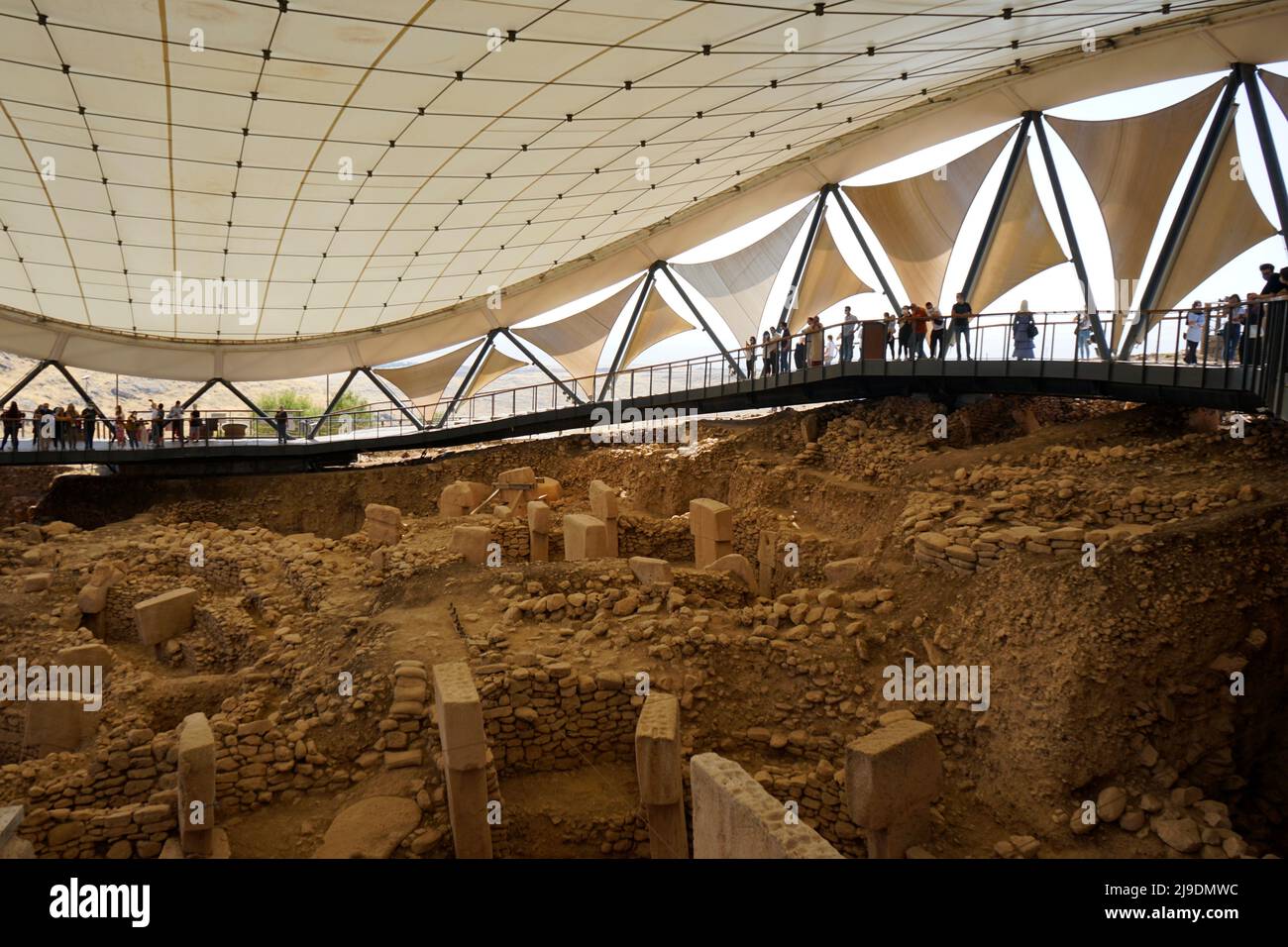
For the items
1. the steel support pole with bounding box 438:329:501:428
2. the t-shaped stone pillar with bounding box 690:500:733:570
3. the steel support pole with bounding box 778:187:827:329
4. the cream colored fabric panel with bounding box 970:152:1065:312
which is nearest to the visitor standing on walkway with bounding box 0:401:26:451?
the steel support pole with bounding box 438:329:501:428

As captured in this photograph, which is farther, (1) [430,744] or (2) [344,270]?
(2) [344,270]

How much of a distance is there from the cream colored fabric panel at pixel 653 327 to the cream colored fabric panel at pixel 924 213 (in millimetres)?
7039

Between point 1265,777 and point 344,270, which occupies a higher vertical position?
point 344,270

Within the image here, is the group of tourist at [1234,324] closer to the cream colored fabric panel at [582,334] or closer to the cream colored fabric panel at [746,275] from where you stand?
the cream colored fabric panel at [746,275]

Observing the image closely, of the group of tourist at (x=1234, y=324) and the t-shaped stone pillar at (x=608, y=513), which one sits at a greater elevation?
Answer: the group of tourist at (x=1234, y=324)

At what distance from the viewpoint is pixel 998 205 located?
22.6 meters

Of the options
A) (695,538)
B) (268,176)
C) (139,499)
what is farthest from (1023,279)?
(139,499)

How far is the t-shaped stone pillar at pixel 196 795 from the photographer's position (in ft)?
30.0

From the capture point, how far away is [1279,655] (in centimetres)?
1045

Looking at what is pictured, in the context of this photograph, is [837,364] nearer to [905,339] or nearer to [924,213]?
[905,339]

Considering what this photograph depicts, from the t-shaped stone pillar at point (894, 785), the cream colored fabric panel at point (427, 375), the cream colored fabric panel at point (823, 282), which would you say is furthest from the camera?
the cream colored fabric panel at point (427, 375)

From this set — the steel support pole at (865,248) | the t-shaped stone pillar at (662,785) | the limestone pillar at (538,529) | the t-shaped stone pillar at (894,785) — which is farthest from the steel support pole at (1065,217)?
the t-shaped stone pillar at (662,785)

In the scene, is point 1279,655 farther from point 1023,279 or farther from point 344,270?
point 344,270
